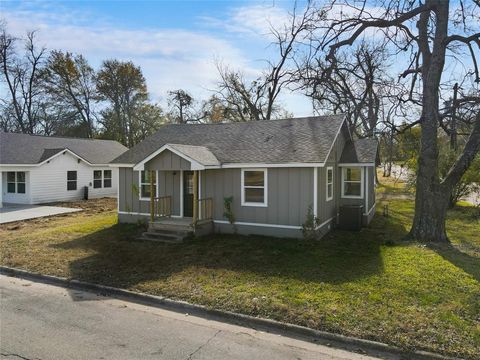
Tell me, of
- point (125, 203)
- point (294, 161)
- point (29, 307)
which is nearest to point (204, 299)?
point (29, 307)

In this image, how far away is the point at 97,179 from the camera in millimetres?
25797

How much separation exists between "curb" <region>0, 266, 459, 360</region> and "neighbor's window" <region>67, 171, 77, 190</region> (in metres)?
16.7

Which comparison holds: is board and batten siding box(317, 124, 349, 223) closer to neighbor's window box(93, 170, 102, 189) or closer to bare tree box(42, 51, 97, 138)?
neighbor's window box(93, 170, 102, 189)

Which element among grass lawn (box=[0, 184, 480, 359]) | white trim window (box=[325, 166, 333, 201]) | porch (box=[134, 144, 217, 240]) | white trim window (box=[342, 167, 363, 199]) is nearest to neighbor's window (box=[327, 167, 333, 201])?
white trim window (box=[325, 166, 333, 201])

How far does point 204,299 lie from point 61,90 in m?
41.9

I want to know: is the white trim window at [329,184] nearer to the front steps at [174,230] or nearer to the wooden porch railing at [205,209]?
the wooden porch railing at [205,209]

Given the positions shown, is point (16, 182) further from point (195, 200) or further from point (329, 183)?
point (329, 183)

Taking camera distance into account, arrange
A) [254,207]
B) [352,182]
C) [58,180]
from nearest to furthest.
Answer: [254,207] → [352,182] → [58,180]

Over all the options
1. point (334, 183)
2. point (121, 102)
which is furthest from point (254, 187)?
point (121, 102)

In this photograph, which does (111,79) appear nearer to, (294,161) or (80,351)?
(294,161)

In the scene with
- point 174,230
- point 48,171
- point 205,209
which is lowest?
point 174,230

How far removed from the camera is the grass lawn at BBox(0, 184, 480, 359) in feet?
18.5

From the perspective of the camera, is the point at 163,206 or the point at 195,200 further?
the point at 163,206

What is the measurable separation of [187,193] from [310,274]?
6.69 meters
